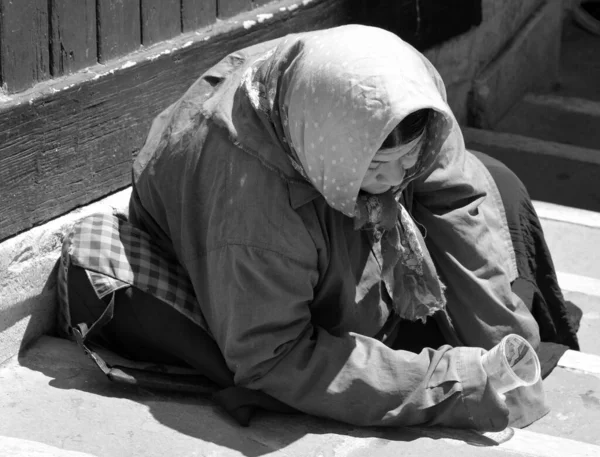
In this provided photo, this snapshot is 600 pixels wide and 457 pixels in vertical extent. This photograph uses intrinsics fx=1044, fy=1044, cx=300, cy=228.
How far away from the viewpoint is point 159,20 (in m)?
3.30

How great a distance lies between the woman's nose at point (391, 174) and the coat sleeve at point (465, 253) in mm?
364

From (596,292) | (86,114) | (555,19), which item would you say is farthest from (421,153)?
(555,19)

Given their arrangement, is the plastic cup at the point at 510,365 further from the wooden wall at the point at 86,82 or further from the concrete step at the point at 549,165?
the concrete step at the point at 549,165

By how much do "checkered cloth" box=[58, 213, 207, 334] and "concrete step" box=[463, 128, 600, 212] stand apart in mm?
2312

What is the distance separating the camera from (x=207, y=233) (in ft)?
8.49

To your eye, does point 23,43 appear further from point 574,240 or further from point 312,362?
point 574,240

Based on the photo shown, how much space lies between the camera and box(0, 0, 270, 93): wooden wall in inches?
108

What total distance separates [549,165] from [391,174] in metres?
2.68

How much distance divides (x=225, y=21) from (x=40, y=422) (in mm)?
1626

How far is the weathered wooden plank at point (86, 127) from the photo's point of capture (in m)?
2.82

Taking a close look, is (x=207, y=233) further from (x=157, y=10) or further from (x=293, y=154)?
(x=157, y=10)

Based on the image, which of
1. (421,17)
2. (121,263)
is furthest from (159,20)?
(421,17)

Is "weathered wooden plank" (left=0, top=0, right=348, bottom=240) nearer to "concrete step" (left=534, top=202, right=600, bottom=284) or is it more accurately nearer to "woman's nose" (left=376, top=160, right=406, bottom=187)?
"woman's nose" (left=376, top=160, right=406, bottom=187)

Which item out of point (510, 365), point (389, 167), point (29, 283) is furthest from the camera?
point (29, 283)
